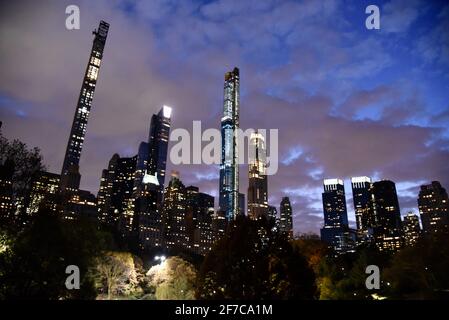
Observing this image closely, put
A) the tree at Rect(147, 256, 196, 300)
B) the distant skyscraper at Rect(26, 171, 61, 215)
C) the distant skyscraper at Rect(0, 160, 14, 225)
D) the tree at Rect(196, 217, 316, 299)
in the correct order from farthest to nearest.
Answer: the distant skyscraper at Rect(26, 171, 61, 215), the distant skyscraper at Rect(0, 160, 14, 225), the tree at Rect(147, 256, 196, 300), the tree at Rect(196, 217, 316, 299)

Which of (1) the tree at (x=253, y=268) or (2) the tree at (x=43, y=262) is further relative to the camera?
(1) the tree at (x=253, y=268)

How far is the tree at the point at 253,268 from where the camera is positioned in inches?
728

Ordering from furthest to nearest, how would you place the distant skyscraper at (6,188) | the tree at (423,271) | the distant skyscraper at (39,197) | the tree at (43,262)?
the distant skyscraper at (39,197)
the distant skyscraper at (6,188)
the tree at (423,271)
the tree at (43,262)

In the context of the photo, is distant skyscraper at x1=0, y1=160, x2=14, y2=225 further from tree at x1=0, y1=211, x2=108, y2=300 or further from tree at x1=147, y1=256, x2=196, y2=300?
tree at x1=147, y1=256, x2=196, y2=300

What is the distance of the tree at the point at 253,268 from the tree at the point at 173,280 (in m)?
6.47

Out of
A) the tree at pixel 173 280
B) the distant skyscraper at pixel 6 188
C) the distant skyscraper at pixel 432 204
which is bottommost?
the tree at pixel 173 280

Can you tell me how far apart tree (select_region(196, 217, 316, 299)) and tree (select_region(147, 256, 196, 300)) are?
21.2 feet

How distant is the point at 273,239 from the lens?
21.3 metres

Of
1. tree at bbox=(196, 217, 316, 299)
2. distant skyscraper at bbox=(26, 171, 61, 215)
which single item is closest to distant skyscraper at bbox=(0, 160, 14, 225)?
distant skyscraper at bbox=(26, 171, 61, 215)

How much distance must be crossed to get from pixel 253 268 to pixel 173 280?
12345mm

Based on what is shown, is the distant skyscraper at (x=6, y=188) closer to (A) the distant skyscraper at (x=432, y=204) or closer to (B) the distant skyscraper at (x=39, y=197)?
(B) the distant skyscraper at (x=39, y=197)

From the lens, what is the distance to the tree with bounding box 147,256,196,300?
86.1 feet

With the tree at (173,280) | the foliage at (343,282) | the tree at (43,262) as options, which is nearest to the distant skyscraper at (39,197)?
the tree at (43,262)
